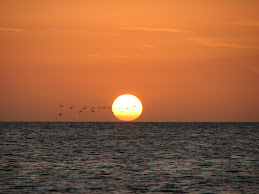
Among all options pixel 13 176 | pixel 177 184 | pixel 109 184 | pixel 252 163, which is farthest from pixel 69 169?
pixel 252 163

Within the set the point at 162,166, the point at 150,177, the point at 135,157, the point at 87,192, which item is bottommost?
the point at 87,192

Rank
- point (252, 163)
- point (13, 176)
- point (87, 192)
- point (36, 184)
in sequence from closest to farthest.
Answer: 1. point (87, 192)
2. point (36, 184)
3. point (13, 176)
4. point (252, 163)

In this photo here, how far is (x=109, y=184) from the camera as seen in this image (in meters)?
40.2

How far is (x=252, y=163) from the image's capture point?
189ft

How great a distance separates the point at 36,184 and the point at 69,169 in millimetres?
10358

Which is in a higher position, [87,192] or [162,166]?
[162,166]

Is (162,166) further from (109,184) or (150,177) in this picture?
(109,184)

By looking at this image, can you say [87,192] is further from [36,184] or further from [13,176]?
[13,176]

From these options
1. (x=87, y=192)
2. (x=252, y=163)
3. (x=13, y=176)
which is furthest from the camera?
(x=252, y=163)

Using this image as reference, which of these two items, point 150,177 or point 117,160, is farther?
point 117,160

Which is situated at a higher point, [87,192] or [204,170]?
[204,170]

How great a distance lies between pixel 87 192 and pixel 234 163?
2682 cm

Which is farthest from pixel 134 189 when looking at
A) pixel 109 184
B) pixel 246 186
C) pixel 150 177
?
pixel 246 186

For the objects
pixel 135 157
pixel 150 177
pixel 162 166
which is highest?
pixel 135 157
